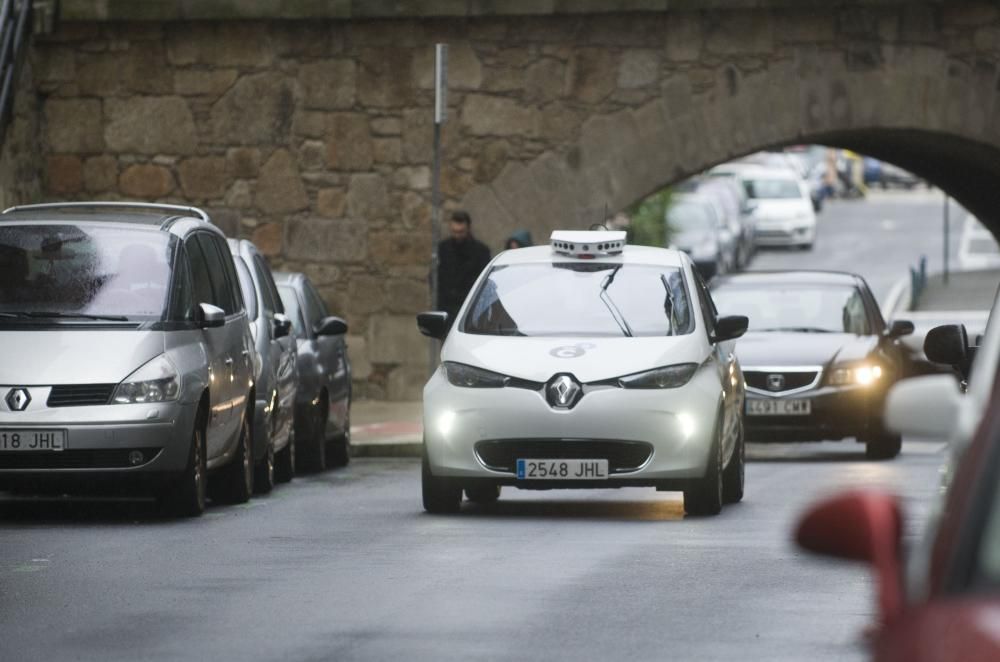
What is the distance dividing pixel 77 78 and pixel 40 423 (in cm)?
1178

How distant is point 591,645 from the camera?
7828 millimetres

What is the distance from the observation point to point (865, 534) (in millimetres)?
3850

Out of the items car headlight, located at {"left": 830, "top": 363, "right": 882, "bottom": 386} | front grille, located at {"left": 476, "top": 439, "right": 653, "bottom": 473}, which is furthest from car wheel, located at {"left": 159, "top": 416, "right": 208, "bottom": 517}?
car headlight, located at {"left": 830, "top": 363, "right": 882, "bottom": 386}

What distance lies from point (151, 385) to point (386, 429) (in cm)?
826

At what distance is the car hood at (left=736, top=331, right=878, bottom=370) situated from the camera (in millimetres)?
19203

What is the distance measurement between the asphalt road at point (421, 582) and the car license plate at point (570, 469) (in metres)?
0.27

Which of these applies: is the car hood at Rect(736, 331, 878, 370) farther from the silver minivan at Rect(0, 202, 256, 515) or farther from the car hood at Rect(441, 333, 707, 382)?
the silver minivan at Rect(0, 202, 256, 515)

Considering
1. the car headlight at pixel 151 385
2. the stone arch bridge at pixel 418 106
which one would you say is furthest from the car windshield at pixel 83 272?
the stone arch bridge at pixel 418 106

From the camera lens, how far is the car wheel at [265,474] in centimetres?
1487

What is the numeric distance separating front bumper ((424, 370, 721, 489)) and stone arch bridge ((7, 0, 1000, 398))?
10328 mm

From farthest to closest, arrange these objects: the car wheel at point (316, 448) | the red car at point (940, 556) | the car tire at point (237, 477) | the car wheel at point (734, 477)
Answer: the car wheel at point (316, 448) → the car wheel at point (734, 477) → the car tire at point (237, 477) → the red car at point (940, 556)

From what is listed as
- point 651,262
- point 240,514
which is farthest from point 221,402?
point 651,262

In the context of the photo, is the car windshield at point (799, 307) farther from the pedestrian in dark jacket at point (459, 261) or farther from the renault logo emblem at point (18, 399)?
the renault logo emblem at point (18, 399)

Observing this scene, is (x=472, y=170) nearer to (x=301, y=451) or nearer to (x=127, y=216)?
(x=301, y=451)
